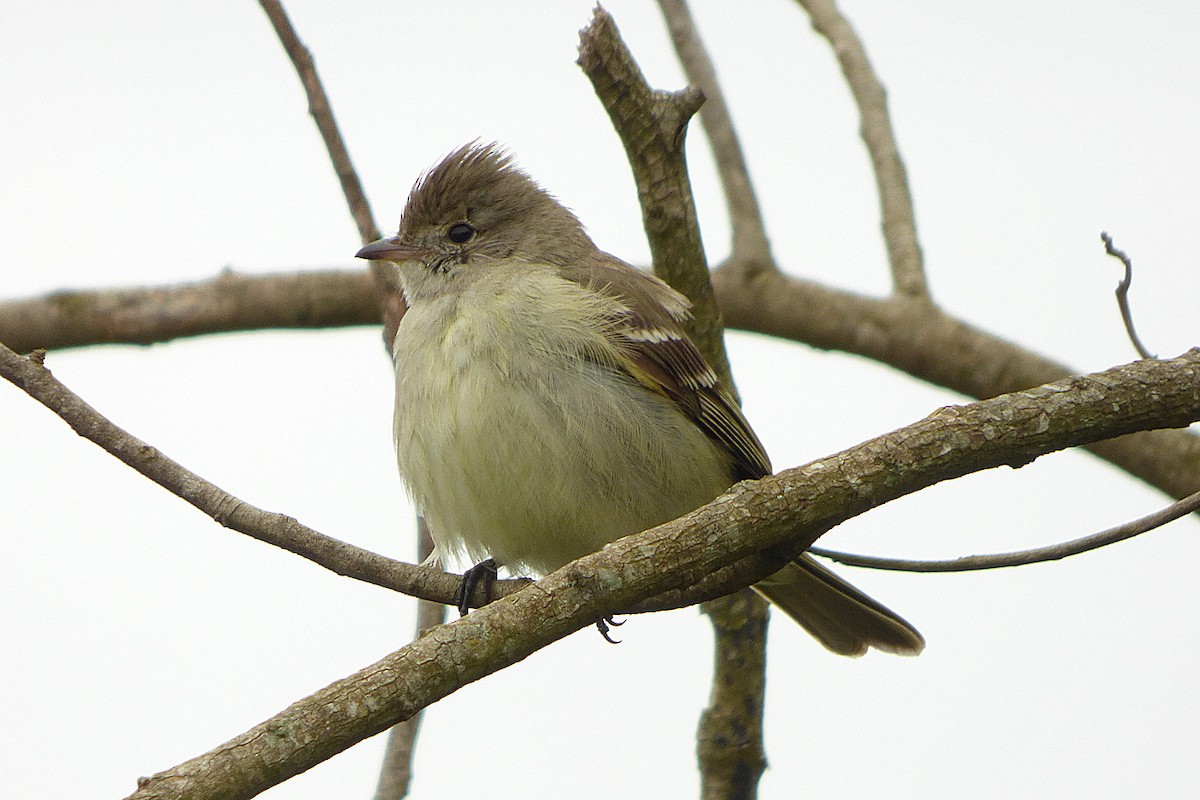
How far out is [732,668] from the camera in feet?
18.7

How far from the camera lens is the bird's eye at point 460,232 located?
6047 mm

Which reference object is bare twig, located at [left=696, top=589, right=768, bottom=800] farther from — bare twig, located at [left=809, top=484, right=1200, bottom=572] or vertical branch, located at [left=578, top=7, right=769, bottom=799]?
bare twig, located at [left=809, top=484, right=1200, bottom=572]

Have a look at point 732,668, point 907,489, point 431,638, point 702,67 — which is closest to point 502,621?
point 431,638

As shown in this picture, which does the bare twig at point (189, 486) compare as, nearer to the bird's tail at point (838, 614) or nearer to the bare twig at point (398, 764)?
the bare twig at point (398, 764)

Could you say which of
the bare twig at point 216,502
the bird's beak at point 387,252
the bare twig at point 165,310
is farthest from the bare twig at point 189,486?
the bare twig at point 165,310

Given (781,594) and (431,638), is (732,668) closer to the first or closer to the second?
(781,594)

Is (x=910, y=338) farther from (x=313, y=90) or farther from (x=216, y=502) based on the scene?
(x=216, y=502)

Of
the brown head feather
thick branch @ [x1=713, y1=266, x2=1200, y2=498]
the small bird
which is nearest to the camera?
the small bird

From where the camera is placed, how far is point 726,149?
22.9 ft

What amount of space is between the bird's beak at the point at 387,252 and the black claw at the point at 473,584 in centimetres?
158

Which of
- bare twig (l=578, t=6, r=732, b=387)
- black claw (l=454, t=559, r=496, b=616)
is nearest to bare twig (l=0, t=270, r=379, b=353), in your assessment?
bare twig (l=578, t=6, r=732, b=387)

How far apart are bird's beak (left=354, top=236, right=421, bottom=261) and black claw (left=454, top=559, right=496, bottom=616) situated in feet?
5.20

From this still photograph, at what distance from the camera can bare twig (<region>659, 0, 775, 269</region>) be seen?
6891mm

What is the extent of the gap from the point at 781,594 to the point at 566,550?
1.26 meters
